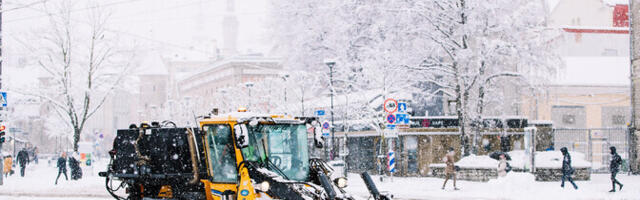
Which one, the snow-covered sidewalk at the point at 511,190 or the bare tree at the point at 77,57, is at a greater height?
the bare tree at the point at 77,57

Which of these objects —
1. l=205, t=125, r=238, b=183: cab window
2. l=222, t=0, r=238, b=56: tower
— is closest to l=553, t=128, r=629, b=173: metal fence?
l=205, t=125, r=238, b=183: cab window

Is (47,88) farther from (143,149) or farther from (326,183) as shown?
(326,183)

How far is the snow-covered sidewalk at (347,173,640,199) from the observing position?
2138 cm

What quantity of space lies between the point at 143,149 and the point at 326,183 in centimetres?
356

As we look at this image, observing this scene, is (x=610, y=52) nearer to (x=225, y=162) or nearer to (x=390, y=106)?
(x=390, y=106)

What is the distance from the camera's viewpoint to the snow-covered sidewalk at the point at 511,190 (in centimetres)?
2138

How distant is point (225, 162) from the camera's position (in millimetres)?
11844

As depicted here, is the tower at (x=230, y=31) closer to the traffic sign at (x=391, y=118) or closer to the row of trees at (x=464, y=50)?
the row of trees at (x=464, y=50)

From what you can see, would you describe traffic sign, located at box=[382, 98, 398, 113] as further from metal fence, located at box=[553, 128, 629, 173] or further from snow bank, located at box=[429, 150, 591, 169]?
metal fence, located at box=[553, 128, 629, 173]

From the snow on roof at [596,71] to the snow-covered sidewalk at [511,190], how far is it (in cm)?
2782

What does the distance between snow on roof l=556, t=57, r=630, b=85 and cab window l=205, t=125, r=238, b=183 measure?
1765 inches

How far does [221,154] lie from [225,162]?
15cm

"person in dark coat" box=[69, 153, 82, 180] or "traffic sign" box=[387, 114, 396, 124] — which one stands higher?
"traffic sign" box=[387, 114, 396, 124]

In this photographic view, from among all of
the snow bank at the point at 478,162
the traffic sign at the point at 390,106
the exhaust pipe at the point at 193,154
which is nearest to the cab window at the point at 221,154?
the exhaust pipe at the point at 193,154
